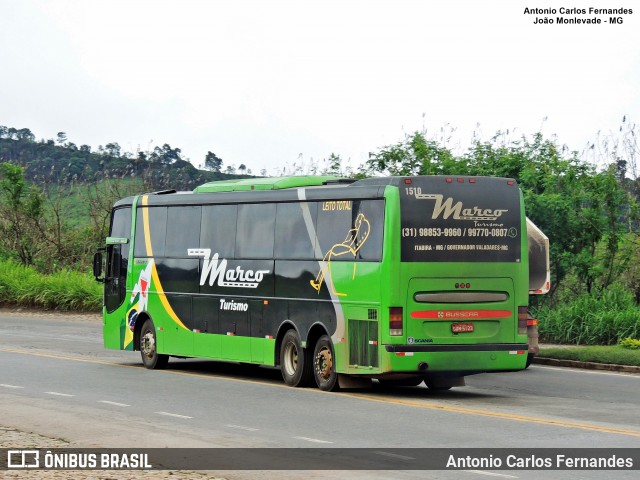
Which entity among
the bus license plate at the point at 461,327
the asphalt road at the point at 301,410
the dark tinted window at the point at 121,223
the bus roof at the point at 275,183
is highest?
the bus roof at the point at 275,183

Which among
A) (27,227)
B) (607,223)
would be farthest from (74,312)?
(607,223)

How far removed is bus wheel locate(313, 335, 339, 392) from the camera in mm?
19172

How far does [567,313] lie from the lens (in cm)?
2889

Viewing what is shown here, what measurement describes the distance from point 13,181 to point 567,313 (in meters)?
27.7

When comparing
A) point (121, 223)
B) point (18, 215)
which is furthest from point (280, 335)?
point (18, 215)

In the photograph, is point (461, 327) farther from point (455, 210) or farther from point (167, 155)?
point (167, 155)

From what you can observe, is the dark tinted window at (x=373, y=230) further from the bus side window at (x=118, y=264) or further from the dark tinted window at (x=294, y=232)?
the bus side window at (x=118, y=264)

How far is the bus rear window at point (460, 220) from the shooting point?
60.1 feet

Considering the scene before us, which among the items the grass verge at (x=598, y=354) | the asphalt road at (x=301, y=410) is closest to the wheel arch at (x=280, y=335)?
the asphalt road at (x=301, y=410)

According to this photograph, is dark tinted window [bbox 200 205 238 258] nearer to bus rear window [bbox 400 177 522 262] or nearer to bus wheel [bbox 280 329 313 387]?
bus wheel [bbox 280 329 313 387]

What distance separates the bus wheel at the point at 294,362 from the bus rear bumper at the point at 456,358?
209cm

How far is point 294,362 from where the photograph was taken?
66.5 feet

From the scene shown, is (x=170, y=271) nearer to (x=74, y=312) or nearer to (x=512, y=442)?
(x=512, y=442)

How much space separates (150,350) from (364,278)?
6614mm
